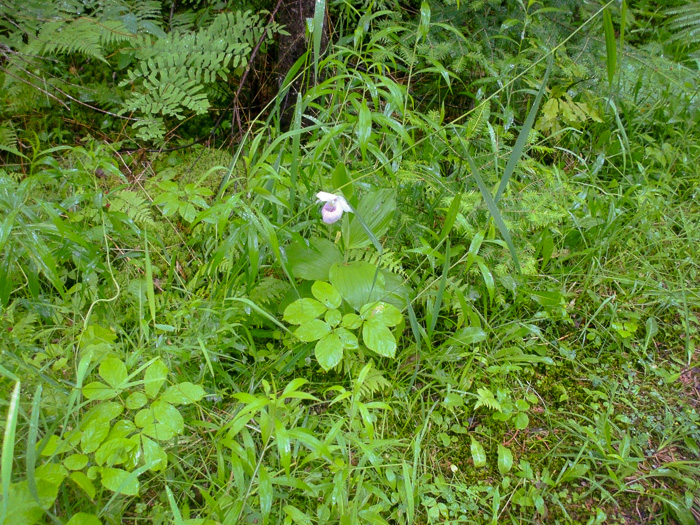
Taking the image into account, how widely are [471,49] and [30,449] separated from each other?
7.65ft

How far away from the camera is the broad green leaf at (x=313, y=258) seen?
1597 millimetres

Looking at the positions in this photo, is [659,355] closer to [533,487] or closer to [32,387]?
[533,487]

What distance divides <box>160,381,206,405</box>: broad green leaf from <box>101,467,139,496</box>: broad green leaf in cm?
19

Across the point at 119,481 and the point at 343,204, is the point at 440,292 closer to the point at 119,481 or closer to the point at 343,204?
the point at 343,204

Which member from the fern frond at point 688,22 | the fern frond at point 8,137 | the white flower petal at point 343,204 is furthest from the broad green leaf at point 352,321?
the fern frond at point 688,22

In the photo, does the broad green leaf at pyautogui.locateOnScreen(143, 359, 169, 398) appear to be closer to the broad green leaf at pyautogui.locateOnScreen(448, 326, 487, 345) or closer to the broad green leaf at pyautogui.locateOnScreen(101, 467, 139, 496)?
the broad green leaf at pyautogui.locateOnScreen(101, 467, 139, 496)

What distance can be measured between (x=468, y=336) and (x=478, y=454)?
39 centimetres

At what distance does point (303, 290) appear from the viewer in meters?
1.67

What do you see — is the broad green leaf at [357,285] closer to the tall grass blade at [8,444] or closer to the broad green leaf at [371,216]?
the broad green leaf at [371,216]

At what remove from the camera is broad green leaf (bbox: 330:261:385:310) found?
1.50 metres

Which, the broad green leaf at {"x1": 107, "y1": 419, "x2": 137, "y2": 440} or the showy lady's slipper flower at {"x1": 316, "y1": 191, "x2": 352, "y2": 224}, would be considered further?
the showy lady's slipper flower at {"x1": 316, "y1": 191, "x2": 352, "y2": 224}

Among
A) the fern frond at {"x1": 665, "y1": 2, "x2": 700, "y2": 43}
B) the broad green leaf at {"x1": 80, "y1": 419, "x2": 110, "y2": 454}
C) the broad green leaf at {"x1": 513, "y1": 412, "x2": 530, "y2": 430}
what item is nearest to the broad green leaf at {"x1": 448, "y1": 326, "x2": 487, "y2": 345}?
the broad green leaf at {"x1": 513, "y1": 412, "x2": 530, "y2": 430}

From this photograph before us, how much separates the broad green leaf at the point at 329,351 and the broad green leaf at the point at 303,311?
9 centimetres

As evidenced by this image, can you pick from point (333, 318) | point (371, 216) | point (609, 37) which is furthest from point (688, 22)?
point (333, 318)
